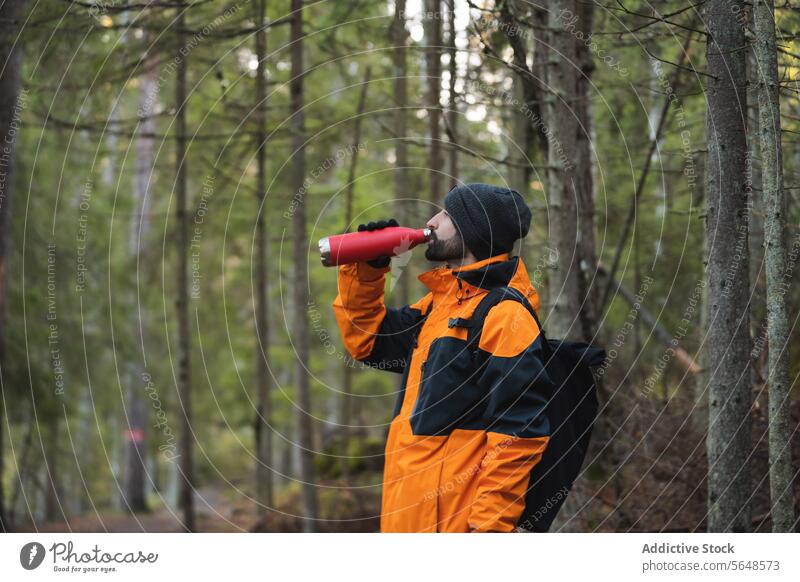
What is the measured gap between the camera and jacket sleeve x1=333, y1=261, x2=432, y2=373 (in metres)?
4.68

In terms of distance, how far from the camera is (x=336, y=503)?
11.5m

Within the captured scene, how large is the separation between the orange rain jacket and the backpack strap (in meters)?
0.04

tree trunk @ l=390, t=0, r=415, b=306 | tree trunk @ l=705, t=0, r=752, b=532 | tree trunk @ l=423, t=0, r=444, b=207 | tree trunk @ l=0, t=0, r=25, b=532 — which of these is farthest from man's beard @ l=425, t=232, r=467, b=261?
tree trunk @ l=390, t=0, r=415, b=306

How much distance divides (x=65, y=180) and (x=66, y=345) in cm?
416

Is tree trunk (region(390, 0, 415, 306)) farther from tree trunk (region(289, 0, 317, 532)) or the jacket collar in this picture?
the jacket collar

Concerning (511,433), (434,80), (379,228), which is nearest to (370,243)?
(379,228)

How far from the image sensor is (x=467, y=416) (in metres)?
4.15

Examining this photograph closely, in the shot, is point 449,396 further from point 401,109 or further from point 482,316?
point 401,109

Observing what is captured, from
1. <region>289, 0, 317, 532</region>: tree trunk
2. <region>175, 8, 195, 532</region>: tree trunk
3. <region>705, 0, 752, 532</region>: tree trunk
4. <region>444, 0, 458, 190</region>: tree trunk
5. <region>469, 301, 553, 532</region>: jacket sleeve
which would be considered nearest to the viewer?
<region>469, 301, 553, 532</region>: jacket sleeve

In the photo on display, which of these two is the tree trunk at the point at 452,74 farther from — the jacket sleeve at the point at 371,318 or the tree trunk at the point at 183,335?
the tree trunk at the point at 183,335

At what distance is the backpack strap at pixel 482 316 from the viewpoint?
4.18 meters

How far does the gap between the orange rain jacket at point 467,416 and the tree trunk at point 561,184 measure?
77.3 inches

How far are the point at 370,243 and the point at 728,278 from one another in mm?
2009

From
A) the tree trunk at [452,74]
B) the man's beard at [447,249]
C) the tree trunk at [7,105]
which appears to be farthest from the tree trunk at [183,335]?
the man's beard at [447,249]
